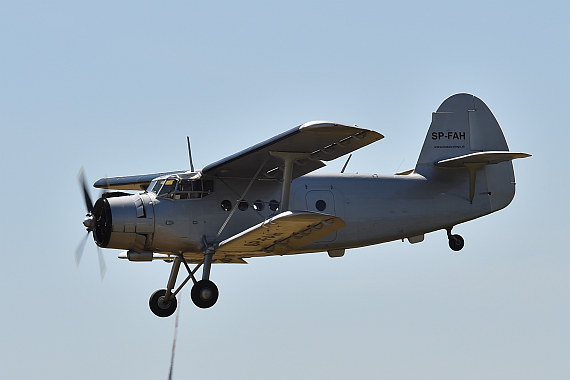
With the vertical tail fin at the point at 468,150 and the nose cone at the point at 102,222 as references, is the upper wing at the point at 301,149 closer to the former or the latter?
the nose cone at the point at 102,222

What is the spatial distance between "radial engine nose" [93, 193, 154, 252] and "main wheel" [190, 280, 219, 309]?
1370 mm

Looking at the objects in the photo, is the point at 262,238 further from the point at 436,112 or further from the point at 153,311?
the point at 436,112

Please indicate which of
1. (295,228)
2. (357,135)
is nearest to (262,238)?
(295,228)

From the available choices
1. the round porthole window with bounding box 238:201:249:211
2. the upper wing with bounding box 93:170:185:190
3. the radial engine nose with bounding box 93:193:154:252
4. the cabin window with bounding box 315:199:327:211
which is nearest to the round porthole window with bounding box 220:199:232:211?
the round porthole window with bounding box 238:201:249:211

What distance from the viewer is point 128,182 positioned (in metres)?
24.4

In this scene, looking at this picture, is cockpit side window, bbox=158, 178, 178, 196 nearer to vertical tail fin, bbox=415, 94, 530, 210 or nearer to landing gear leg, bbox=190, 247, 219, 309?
landing gear leg, bbox=190, 247, 219, 309

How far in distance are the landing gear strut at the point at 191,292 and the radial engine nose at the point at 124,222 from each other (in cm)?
111

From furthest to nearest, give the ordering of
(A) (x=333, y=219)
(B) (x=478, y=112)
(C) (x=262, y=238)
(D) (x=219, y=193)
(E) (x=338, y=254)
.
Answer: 1. (B) (x=478, y=112)
2. (E) (x=338, y=254)
3. (D) (x=219, y=193)
4. (C) (x=262, y=238)
5. (A) (x=333, y=219)

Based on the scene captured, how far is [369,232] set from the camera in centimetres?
Answer: 2325

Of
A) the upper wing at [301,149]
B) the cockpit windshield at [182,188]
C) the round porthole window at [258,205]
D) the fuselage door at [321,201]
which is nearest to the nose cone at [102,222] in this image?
the cockpit windshield at [182,188]

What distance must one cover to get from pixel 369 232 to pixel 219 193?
341 centimetres

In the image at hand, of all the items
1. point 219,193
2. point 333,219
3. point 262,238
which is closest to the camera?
point 333,219

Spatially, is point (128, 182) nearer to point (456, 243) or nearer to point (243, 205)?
point (243, 205)

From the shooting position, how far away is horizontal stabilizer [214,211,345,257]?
1914 cm
